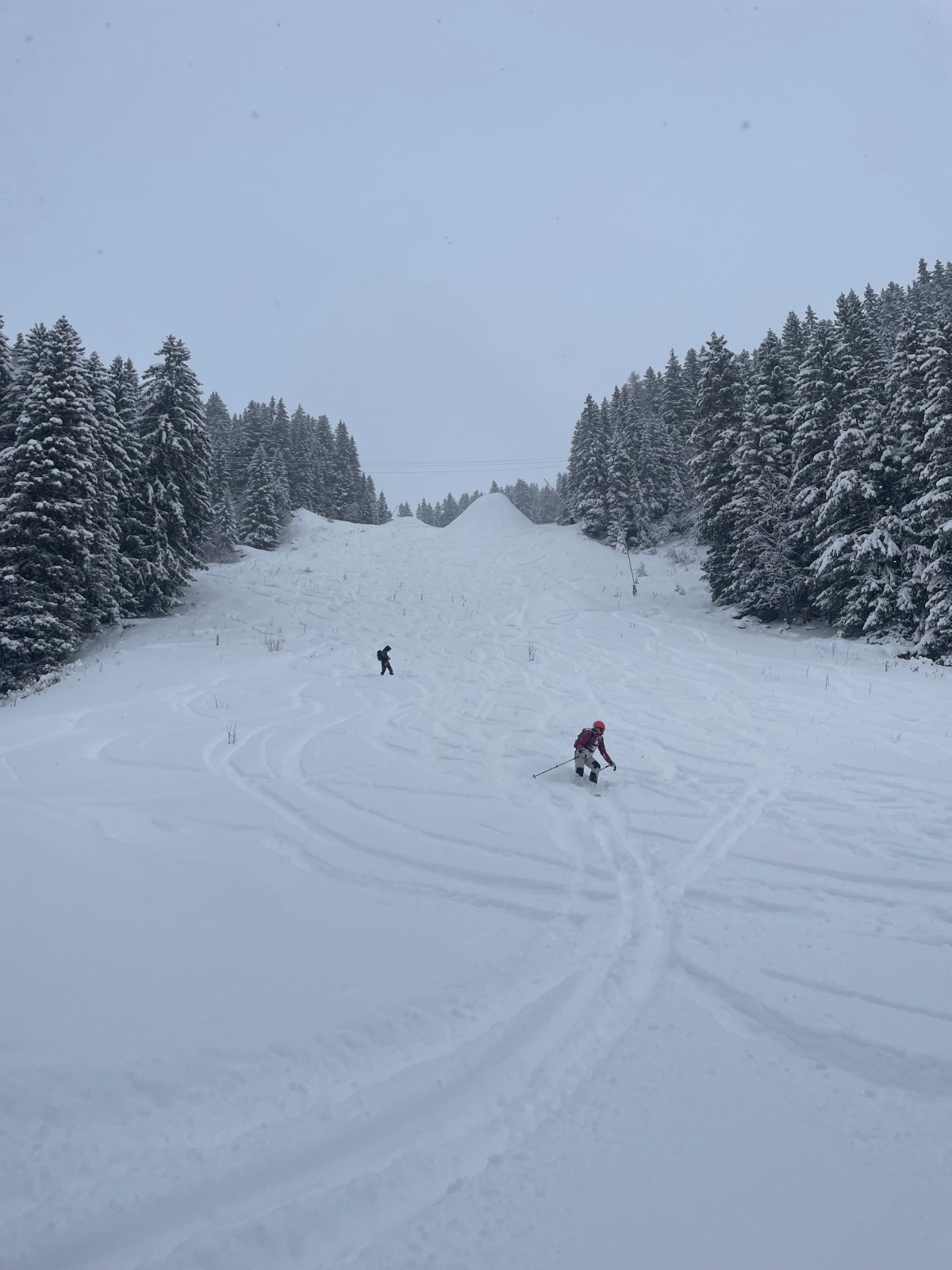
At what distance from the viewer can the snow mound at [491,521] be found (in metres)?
60.7

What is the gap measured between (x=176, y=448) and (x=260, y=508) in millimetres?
23501

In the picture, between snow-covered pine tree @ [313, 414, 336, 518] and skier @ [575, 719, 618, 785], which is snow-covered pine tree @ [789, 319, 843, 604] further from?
snow-covered pine tree @ [313, 414, 336, 518]

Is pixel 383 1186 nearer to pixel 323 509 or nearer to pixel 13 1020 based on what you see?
pixel 13 1020

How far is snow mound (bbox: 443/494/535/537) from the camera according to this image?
6074cm

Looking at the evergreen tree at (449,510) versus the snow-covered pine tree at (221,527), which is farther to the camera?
the evergreen tree at (449,510)

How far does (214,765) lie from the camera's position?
29.6 feet

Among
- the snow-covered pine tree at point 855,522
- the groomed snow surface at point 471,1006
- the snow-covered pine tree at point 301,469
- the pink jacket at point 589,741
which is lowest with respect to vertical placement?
the groomed snow surface at point 471,1006

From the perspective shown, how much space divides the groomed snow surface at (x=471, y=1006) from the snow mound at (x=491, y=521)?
51.2 metres

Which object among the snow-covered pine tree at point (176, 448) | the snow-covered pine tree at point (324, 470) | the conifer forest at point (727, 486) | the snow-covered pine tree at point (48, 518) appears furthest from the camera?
the snow-covered pine tree at point (324, 470)

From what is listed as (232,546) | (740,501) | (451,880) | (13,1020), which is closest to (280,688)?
(451,880)

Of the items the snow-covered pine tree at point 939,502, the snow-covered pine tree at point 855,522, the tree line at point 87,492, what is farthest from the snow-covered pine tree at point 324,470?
the snow-covered pine tree at point 939,502

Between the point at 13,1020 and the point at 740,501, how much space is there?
2749 centimetres

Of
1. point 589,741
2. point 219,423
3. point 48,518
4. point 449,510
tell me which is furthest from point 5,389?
point 449,510

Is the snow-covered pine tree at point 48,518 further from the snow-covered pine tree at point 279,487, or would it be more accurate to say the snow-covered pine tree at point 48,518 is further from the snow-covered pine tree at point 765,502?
the snow-covered pine tree at point 279,487
